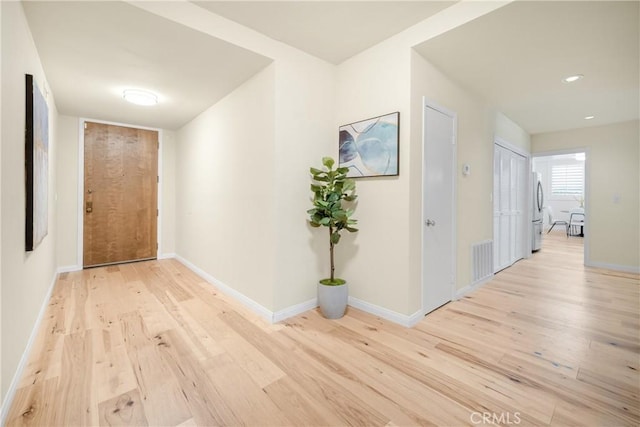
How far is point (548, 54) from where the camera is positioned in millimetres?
2500

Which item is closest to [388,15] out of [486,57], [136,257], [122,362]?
[486,57]

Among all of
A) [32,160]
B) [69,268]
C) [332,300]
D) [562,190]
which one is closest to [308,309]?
[332,300]

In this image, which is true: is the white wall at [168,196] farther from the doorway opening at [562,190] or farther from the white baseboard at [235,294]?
the doorway opening at [562,190]

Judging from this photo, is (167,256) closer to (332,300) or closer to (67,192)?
(67,192)

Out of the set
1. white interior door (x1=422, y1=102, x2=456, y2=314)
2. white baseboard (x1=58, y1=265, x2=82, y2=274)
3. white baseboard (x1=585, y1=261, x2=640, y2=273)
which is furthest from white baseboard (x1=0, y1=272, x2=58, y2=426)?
white baseboard (x1=585, y1=261, x2=640, y2=273)

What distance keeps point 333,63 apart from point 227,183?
1.79 metres

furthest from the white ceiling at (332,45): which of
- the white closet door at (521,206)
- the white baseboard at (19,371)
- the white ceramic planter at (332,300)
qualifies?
the white baseboard at (19,371)

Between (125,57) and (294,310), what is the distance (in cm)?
278

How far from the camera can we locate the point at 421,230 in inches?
102

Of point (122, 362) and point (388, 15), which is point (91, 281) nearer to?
point (122, 362)

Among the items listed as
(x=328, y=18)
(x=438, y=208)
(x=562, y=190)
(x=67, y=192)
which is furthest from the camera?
(x=562, y=190)

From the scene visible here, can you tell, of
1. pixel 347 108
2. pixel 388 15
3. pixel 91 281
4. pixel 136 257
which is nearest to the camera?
pixel 388 15

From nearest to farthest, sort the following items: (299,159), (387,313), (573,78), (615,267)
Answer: (387,313)
(299,159)
(573,78)
(615,267)

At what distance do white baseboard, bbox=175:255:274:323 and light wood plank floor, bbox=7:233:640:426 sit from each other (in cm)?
10
